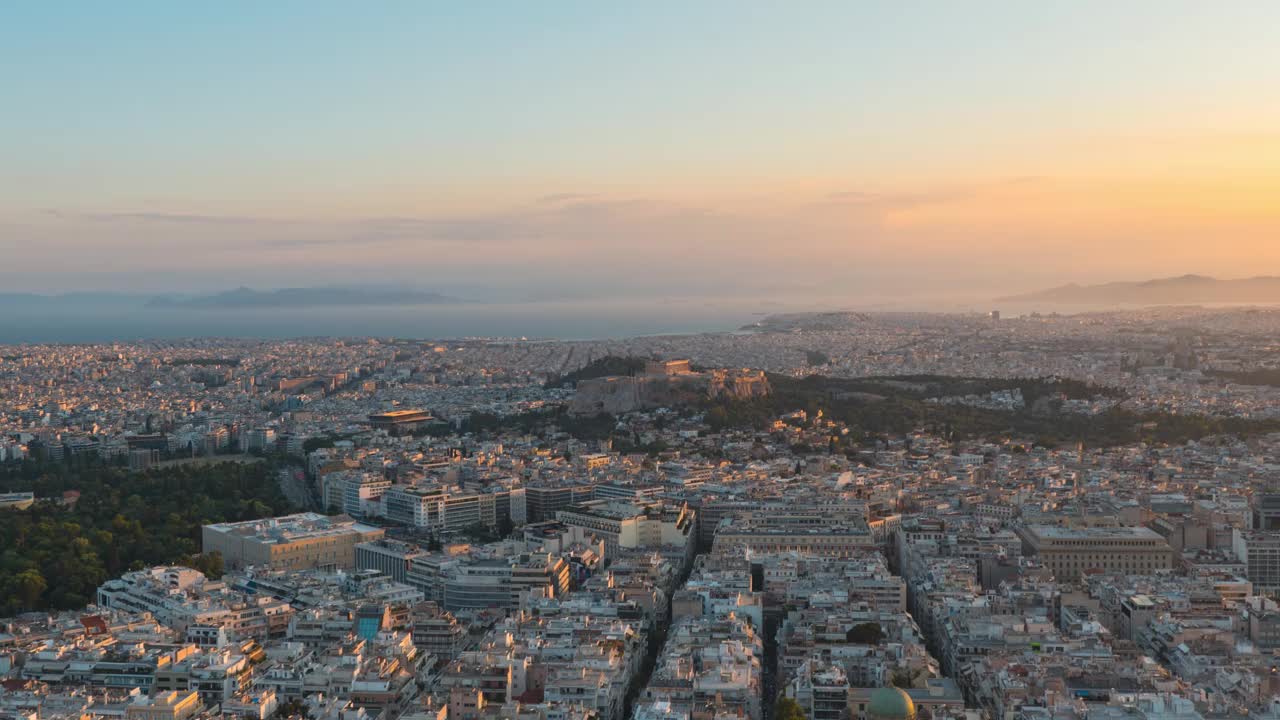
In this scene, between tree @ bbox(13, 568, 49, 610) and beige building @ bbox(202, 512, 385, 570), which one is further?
beige building @ bbox(202, 512, 385, 570)


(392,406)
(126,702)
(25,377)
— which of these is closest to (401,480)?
(126,702)

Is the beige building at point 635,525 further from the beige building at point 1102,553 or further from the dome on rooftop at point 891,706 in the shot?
the dome on rooftop at point 891,706

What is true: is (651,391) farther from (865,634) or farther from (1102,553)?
(865,634)

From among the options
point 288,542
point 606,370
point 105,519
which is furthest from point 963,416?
point 105,519

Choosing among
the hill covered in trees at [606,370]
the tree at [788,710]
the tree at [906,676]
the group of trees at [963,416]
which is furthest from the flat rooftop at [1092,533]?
the hill covered in trees at [606,370]

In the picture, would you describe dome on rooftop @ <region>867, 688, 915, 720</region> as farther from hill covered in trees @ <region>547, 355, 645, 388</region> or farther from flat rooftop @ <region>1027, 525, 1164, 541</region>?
hill covered in trees @ <region>547, 355, 645, 388</region>

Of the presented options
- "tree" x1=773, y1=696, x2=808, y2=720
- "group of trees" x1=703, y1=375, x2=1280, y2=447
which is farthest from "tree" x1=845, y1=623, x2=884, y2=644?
"group of trees" x1=703, y1=375, x2=1280, y2=447
